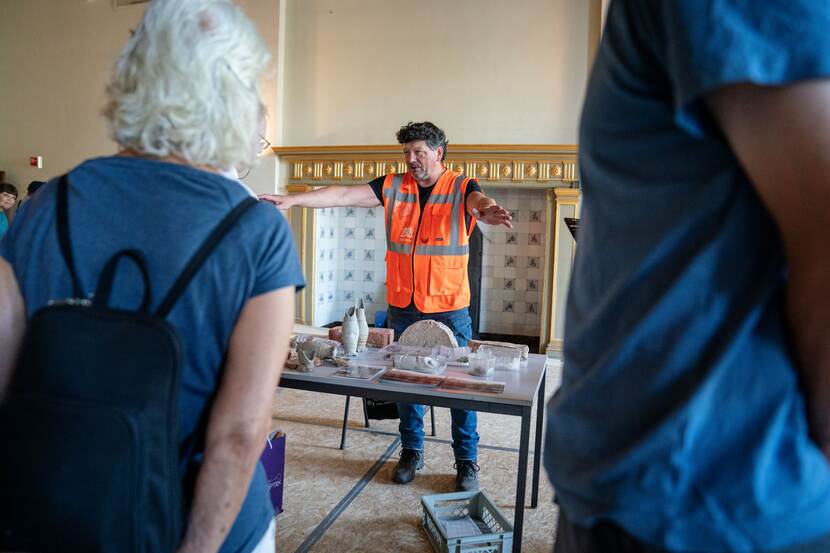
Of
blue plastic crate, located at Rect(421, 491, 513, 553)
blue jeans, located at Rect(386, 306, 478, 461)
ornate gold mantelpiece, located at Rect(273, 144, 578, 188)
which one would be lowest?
blue plastic crate, located at Rect(421, 491, 513, 553)

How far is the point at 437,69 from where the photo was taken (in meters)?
6.26

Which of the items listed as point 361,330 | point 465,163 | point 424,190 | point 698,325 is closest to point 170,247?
point 698,325

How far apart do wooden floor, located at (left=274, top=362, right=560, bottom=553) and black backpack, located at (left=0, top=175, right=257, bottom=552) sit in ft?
5.56

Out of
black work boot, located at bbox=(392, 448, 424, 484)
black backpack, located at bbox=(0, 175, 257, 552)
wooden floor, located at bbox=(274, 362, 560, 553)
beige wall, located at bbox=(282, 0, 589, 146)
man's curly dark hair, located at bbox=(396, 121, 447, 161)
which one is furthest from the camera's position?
beige wall, located at bbox=(282, 0, 589, 146)

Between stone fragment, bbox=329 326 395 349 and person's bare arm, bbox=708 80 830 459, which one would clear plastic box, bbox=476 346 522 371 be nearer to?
stone fragment, bbox=329 326 395 349

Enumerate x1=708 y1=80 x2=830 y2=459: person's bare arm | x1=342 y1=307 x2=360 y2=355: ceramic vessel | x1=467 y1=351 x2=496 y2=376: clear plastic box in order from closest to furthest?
x1=708 y1=80 x2=830 y2=459: person's bare arm
x1=467 y1=351 x2=496 y2=376: clear plastic box
x1=342 y1=307 x2=360 y2=355: ceramic vessel

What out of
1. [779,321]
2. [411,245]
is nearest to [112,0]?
[411,245]

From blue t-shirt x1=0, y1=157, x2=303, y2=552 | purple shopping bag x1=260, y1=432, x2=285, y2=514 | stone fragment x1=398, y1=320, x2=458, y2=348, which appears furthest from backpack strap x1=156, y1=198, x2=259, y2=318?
stone fragment x1=398, y1=320, x2=458, y2=348

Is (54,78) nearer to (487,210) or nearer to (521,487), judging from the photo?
(487,210)

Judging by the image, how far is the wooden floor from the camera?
2.34m

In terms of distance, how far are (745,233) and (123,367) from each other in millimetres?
689

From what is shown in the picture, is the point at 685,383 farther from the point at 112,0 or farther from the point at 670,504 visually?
the point at 112,0

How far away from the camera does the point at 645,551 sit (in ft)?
1.58

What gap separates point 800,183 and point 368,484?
2707 millimetres
